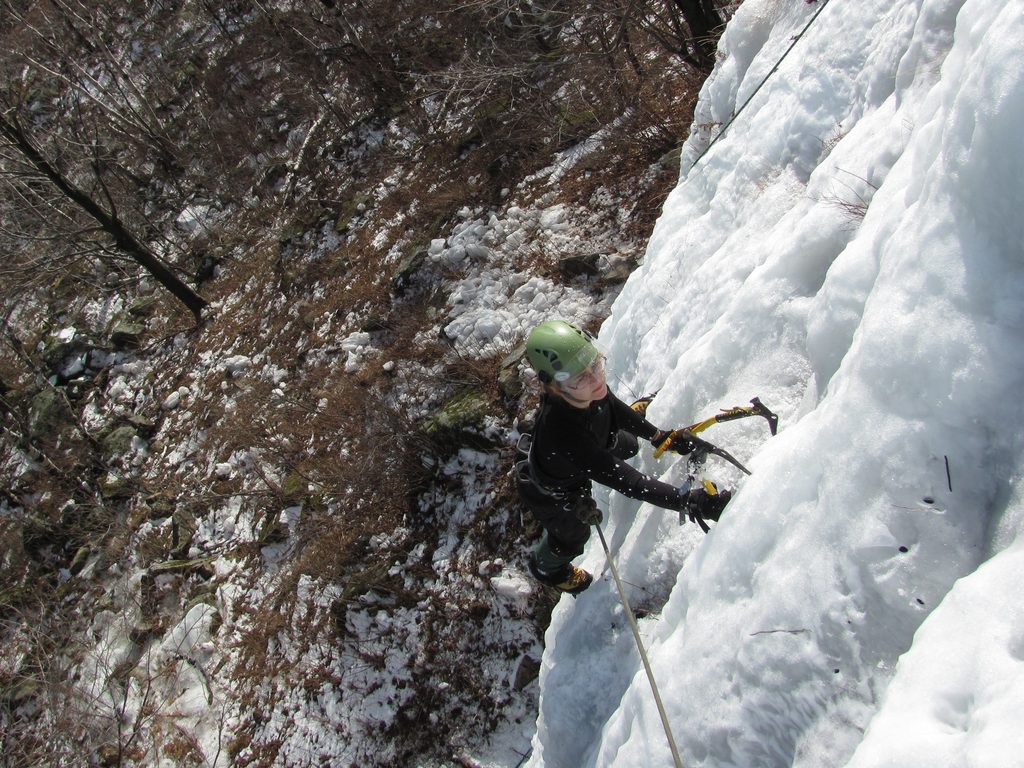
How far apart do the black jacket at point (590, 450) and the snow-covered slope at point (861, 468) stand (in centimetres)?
34

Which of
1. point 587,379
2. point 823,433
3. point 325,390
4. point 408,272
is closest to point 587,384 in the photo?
point 587,379

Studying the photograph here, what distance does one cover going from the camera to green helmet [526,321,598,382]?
2.78m

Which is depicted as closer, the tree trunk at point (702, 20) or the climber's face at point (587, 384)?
the climber's face at point (587, 384)

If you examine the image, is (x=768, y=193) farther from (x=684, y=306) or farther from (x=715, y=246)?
(x=684, y=306)

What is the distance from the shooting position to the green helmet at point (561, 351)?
2783 millimetres

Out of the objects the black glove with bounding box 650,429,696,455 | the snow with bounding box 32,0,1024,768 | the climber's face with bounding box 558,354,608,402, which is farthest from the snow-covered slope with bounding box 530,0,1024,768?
the climber's face with bounding box 558,354,608,402

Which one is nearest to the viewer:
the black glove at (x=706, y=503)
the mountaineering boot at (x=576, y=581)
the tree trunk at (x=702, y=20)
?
the black glove at (x=706, y=503)

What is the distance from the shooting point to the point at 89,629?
920 cm

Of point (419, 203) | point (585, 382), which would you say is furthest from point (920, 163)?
point (419, 203)

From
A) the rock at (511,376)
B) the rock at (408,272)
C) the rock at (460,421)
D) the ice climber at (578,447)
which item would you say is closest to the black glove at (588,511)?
the ice climber at (578,447)

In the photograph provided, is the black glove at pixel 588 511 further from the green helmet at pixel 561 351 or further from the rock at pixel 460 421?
the rock at pixel 460 421

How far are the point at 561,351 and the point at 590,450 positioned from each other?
55cm

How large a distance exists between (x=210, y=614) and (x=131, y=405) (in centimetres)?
629

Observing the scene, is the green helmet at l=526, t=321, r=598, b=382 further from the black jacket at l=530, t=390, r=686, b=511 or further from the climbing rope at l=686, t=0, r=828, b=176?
the climbing rope at l=686, t=0, r=828, b=176
